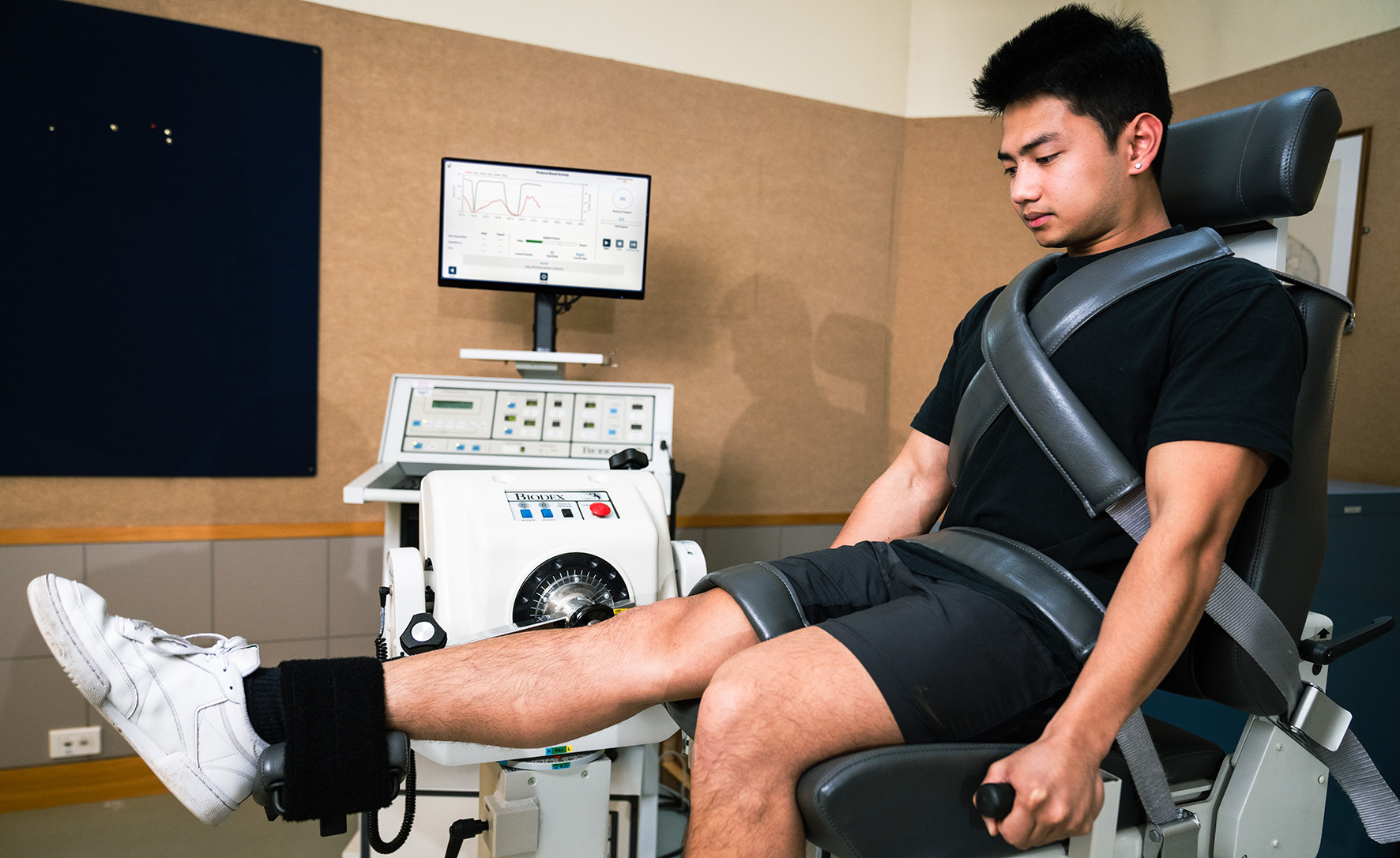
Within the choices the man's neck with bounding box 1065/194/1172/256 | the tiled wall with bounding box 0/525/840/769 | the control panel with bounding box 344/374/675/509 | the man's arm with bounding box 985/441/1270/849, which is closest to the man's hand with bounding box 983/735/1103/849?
the man's arm with bounding box 985/441/1270/849

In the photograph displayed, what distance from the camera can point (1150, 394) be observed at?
3.46 ft

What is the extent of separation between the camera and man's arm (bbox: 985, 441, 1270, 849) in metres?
0.82

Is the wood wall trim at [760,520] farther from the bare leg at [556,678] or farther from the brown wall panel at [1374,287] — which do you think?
the bare leg at [556,678]

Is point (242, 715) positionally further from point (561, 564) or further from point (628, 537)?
point (628, 537)

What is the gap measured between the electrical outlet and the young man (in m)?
1.74

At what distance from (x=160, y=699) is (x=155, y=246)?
73.0 inches

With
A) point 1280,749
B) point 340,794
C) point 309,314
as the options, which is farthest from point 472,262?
point 1280,749

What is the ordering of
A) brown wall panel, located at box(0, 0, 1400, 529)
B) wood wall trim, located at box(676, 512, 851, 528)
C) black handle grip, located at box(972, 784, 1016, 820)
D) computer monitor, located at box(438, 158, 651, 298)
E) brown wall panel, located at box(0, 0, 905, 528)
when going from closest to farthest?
black handle grip, located at box(972, 784, 1016, 820) → computer monitor, located at box(438, 158, 651, 298) → brown wall panel, located at box(0, 0, 1400, 529) → brown wall panel, located at box(0, 0, 905, 528) → wood wall trim, located at box(676, 512, 851, 528)

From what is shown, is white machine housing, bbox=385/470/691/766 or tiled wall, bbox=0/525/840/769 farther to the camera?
tiled wall, bbox=0/525/840/769

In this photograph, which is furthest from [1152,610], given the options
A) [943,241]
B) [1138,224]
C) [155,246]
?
[155,246]

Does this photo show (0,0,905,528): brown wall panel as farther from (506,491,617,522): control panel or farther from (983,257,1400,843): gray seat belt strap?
(983,257,1400,843): gray seat belt strap

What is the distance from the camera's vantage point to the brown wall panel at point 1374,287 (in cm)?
224

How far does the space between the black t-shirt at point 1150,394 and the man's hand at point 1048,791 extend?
270 mm

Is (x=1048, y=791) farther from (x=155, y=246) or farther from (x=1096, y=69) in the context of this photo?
(x=155, y=246)
